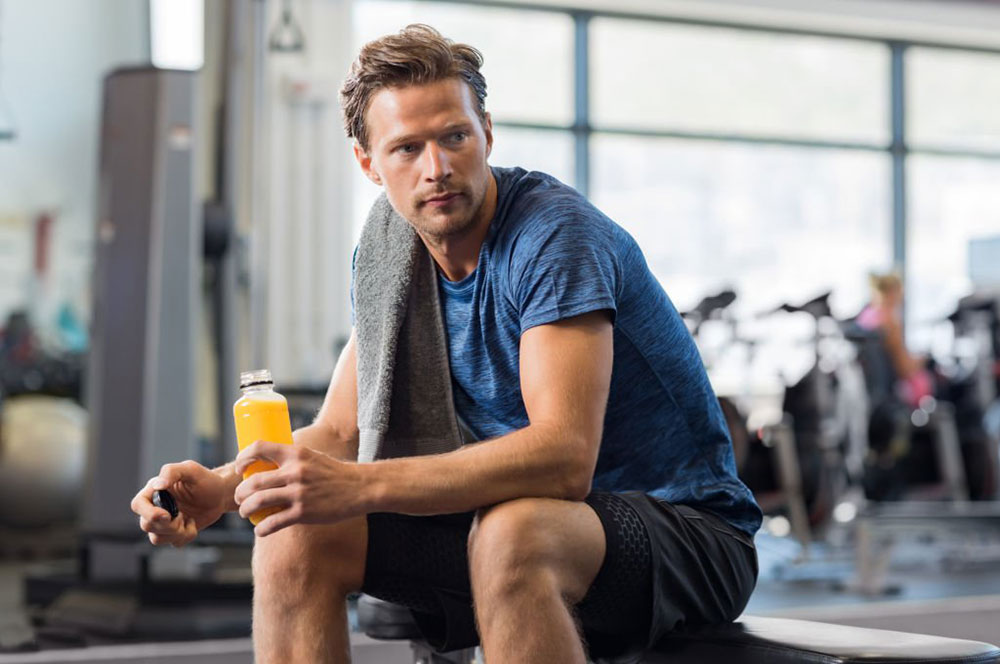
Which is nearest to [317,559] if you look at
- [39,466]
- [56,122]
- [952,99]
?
[39,466]

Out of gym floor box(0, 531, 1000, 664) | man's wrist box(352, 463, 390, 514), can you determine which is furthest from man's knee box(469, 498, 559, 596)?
gym floor box(0, 531, 1000, 664)

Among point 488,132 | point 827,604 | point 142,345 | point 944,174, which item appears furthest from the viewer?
point 944,174

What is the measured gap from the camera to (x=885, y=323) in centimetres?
496

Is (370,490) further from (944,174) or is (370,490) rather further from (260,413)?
(944,174)

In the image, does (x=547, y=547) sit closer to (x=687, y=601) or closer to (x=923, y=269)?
(x=687, y=601)

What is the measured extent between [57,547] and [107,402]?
5.39 ft

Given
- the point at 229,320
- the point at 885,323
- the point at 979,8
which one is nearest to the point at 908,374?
Answer: the point at 885,323

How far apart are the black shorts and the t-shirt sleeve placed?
21cm

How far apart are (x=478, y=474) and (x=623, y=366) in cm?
27

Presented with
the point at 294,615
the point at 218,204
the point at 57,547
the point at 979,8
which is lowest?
the point at 57,547

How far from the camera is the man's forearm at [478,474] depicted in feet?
3.84

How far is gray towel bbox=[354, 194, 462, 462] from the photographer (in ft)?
4.73

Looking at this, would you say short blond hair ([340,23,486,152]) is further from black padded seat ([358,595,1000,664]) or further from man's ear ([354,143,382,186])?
black padded seat ([358,595,1000,664])

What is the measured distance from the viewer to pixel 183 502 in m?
1.34
